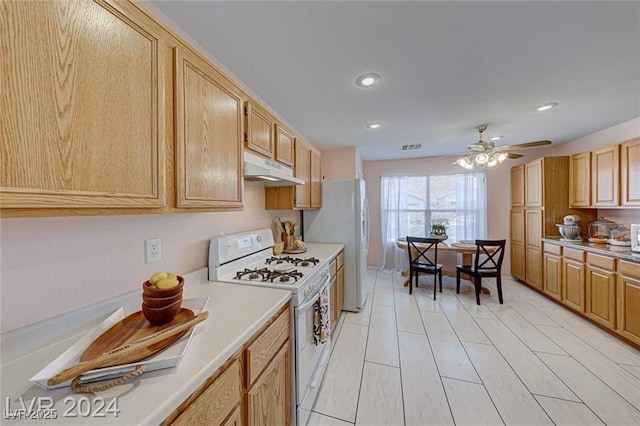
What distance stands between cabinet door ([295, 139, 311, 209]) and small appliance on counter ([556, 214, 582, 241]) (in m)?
3.52

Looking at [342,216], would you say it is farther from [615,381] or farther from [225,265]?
[615,381]

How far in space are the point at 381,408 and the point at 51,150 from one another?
2.15 meters

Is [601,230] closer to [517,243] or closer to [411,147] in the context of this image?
[517,243]

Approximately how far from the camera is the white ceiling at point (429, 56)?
1245 millimetres

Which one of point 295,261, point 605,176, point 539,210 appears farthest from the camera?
point 539,210

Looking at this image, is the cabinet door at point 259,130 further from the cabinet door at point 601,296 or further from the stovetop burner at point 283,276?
the cabinet door at point 601,296

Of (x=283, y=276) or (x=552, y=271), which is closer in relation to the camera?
(x=283, y=276)

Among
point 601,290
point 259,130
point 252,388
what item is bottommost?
point 601,290

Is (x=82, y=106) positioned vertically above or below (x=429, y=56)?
below

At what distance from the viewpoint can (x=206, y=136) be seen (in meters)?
1.20

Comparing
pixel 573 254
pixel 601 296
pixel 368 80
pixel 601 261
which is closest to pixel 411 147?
pixel 368 80

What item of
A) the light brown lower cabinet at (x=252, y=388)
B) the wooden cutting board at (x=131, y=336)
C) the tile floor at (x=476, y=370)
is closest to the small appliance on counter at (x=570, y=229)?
the tile floor at (x=476, y=370)

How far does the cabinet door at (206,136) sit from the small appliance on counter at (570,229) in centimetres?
424

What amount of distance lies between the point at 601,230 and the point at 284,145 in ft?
13.8
